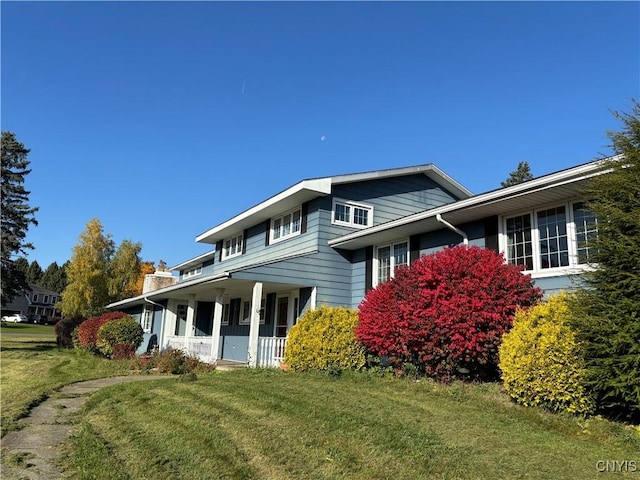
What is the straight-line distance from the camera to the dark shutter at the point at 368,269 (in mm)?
14169

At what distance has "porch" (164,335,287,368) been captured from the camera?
13.4 m

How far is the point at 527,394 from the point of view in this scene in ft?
21.4

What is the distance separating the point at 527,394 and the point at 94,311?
35833 mm

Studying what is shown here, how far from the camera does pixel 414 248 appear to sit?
12.7 meters

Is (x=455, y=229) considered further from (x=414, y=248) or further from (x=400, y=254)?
(x=400, y=254)

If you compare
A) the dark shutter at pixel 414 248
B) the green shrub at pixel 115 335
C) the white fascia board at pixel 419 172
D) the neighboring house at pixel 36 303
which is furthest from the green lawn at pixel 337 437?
the neighboring house at pixel 36 303

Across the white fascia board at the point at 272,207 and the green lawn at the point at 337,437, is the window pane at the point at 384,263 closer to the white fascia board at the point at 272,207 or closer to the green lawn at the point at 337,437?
the white fascia board at the point at 272,207

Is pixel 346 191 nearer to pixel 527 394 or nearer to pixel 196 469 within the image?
pixel 527 394

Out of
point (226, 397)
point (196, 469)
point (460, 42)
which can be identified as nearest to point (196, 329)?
point (226, 397)

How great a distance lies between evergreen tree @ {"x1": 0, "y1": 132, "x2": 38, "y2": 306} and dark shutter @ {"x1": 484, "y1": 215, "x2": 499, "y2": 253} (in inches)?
915

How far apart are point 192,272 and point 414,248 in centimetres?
2110

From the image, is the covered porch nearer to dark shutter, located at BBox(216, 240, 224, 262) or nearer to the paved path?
dark shutter, located at BBox(216, 240, 224, 262)

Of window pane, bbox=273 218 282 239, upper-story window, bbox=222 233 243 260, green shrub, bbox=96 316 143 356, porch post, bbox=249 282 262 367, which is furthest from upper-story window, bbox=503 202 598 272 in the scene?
green shrub, bbox=96 316 143 356

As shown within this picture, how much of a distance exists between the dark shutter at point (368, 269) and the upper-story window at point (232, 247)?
26.6ft
